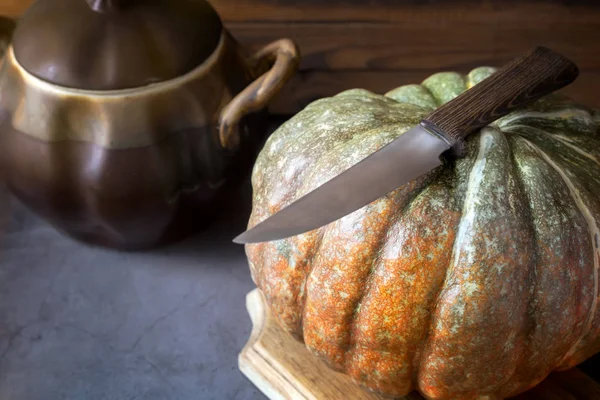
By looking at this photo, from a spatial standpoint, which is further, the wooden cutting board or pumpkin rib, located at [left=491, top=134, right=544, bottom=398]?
the wooden cutting board

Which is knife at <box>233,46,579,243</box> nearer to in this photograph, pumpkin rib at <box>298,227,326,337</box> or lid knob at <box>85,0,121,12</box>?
pumpkin rib at <box>298,227,326,337</box>

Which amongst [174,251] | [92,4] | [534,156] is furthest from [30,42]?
[534,156]

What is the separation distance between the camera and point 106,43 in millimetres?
956

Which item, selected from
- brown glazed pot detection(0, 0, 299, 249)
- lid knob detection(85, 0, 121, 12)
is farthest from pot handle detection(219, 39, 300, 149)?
lid knob detection(85, 0, 121, 12)

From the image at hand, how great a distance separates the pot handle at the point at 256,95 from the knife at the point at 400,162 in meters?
0.36

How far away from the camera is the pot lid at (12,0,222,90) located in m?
0.95

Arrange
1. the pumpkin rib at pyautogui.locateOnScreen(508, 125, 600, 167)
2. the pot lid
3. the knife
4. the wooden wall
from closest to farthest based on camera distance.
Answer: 1. the knife
2. the pumpkin rib at pyautogui.locateOnScreen(508, 125, 600, 167)
3. the pot lid
4. the wooden wall

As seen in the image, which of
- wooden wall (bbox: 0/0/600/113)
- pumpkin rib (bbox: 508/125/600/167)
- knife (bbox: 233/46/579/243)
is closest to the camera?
knife (bbox: 233/46/579/243)

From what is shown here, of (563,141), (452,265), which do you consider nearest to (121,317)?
(452,265)

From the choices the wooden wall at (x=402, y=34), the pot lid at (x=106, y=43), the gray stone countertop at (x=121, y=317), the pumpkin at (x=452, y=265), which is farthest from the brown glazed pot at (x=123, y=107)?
the wooden wall at (x=402, y=34)

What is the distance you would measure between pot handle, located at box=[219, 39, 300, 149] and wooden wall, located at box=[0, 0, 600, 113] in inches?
15.0

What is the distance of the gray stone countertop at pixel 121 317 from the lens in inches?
39.8

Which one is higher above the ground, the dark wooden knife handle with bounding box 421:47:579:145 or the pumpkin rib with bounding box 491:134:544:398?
the dark wooden knife handle with bounding box 421:47:579:145

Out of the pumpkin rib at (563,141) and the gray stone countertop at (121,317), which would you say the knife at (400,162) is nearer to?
the pumpkin rib at (563,141)
